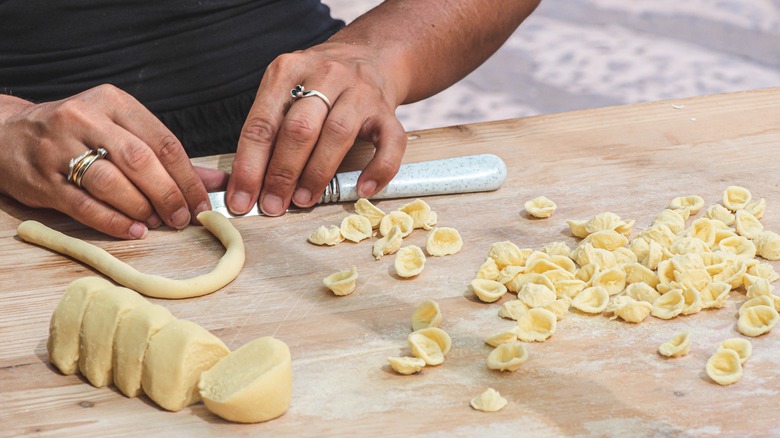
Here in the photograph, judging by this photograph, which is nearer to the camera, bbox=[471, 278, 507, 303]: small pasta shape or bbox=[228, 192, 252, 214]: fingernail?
bbox=[471, 278, 507, 303]: small pasta shape

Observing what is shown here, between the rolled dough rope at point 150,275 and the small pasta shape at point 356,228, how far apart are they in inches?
6.2

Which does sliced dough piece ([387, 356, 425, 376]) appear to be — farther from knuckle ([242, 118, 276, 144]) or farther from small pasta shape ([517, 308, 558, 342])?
knuckle ([242, 118, 276, 144])

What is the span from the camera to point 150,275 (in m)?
1.24

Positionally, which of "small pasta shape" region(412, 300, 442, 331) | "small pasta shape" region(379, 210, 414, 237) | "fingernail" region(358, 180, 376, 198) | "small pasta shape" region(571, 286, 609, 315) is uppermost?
"fingernail" region(358, 180, 376, 198)

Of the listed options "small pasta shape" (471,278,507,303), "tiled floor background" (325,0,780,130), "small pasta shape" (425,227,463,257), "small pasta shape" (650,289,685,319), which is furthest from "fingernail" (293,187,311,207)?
"tiled floor background" (325,0,780,130)

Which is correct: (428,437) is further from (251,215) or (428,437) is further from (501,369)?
(251,215)

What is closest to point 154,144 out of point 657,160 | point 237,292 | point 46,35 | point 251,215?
point 251,215

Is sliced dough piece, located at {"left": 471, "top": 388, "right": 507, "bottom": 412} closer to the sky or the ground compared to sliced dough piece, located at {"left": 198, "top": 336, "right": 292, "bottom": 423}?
closer to the ground

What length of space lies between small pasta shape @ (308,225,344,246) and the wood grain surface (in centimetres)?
1

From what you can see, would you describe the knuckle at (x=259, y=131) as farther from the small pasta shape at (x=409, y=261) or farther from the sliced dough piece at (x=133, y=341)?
the sliced dough piece at (x=133, y=341)

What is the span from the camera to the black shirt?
1.70m

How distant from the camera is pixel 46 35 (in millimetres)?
1696

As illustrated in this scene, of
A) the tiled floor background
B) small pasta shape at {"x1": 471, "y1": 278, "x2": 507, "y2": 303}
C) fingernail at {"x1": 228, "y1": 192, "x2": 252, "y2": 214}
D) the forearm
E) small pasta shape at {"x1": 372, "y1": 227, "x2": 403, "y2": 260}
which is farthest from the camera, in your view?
the tiled floor background

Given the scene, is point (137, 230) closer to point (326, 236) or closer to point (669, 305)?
point (326, 236)
